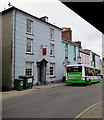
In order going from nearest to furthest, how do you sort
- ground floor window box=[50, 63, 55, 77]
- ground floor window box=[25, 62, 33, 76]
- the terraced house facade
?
the terraced house facade
ground floor window box=[25, 62, 33, 76]
ground floor window box=[50, 63, 55, 77]

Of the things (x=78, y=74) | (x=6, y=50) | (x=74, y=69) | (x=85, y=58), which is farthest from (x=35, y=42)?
(x=85, y=58)

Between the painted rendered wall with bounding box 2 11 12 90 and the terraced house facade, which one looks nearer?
the painted rendered wall with bounding box 2 11 12 90


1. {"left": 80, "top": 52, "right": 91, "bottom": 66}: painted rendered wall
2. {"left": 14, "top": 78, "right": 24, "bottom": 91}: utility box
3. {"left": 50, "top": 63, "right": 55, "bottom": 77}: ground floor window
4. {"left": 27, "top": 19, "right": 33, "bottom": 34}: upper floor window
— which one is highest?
{"left": 27, "top": 19, "right": 33, "bottom": 34}: upper floor window

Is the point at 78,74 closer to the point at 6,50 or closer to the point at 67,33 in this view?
the point at 6,50

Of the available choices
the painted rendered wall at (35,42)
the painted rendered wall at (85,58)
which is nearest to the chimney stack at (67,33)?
the painted rendered wall at (85,58)

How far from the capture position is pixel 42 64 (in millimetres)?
20234

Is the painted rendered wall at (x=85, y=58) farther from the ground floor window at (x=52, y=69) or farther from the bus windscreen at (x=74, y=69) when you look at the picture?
the bus windscreen at (x=74, y=69)

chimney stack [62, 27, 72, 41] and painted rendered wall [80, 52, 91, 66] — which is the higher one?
chimney stack [62, 27, 72, 41]

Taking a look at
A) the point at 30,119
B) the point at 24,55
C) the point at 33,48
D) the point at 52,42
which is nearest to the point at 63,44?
the point at 52,42

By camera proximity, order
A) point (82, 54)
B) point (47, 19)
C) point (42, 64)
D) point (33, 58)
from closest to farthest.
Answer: point (33, 58)
point (42, 64)
point (47, 19)
point (82, 54)

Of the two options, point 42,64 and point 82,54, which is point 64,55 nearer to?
point 42,64

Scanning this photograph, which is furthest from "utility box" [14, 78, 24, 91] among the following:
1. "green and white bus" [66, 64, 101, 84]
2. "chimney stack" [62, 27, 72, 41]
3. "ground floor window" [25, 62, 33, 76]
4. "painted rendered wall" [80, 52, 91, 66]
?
"painted rendered wall" [80, 52, 91, 66]

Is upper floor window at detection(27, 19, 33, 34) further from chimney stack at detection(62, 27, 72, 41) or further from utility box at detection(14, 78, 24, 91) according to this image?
chimney stack at detection(62, 27, 72, 41)

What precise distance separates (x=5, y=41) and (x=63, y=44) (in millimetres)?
A: 11268
